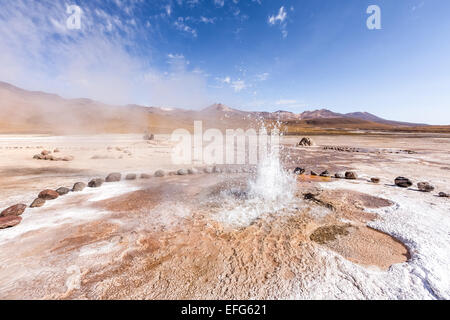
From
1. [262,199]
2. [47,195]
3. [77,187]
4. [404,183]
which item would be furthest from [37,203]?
[404,183]

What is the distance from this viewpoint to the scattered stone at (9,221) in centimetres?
328

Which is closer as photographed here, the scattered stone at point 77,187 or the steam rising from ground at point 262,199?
the steam rising from ground at point 262,199

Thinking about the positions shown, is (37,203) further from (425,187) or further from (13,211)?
(425,187)

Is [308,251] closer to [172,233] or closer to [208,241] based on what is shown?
[208,241]

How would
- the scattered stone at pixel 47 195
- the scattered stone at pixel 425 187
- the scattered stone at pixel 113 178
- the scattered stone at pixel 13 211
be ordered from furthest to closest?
the scattered stone at pixel 113 178, the scattered stone at pixel 425 187, the scattered stone at pixel 47 195, the scattered stone at pixel 13 211

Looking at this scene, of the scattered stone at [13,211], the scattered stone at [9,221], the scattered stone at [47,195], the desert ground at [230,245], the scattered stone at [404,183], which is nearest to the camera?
the desert ground at [230,245]

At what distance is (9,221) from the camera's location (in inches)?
132

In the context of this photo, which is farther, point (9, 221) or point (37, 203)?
point (37, 203)

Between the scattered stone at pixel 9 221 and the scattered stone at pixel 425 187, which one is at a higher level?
the scattered stone at pixel 425 187

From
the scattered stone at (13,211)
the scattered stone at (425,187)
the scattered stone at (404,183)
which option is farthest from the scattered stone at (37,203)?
the scattered stone at (425,187)

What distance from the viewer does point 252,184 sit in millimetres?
5758

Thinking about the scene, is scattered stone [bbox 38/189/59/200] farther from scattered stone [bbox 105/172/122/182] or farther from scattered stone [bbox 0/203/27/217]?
scattered stone [bbox 105/172/122/182]

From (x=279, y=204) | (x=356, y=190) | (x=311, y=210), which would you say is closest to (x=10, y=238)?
(x=279, y=204)

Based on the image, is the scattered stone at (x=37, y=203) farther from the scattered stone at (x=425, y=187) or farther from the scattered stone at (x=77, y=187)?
the scattered stone at (x=425, y=187)
